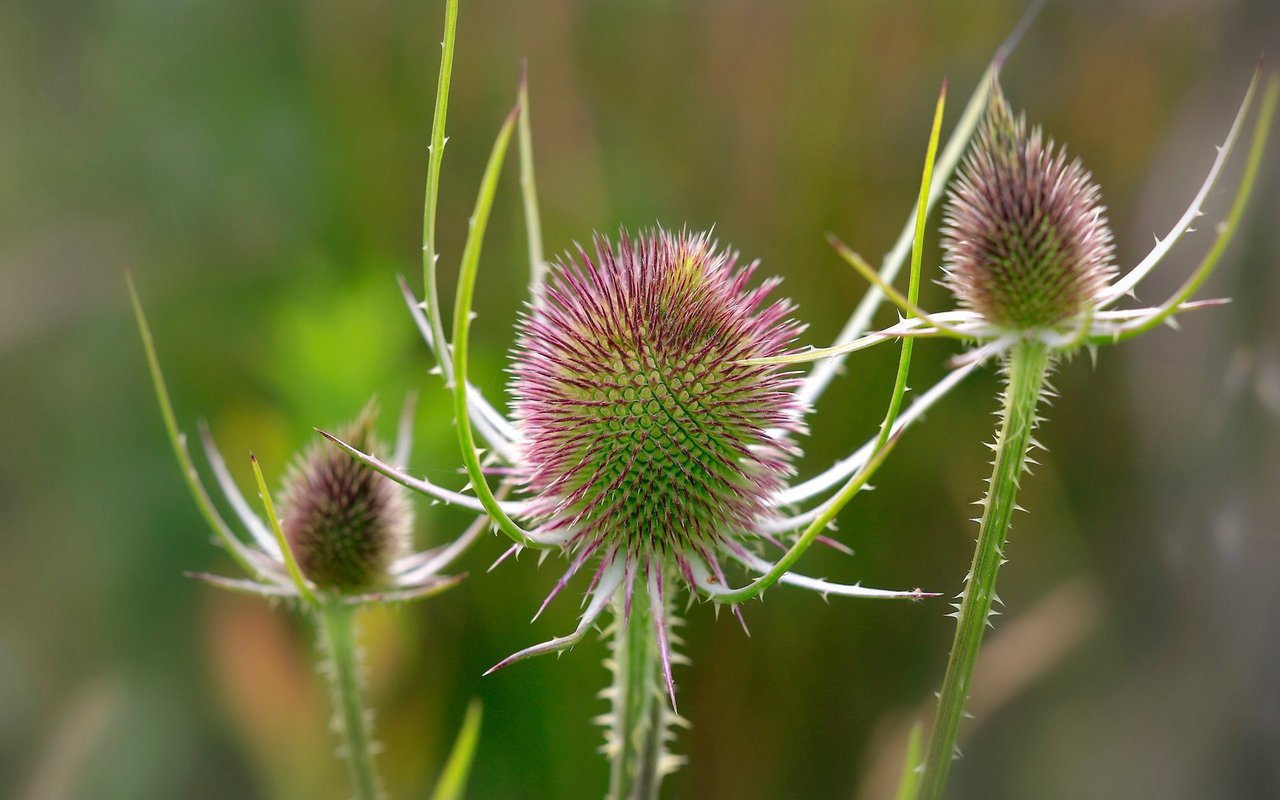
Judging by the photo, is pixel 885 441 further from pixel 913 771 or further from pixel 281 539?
pixel 281 539

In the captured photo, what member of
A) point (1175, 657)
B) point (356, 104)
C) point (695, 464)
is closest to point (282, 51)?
point (356, 104)

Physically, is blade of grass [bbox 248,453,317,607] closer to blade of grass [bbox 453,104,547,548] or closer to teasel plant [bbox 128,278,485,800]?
teasel plant [bbox 128,278,485,800]

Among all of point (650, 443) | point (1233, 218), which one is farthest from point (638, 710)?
point (1233, 218)

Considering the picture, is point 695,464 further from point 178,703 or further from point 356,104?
point 356,104

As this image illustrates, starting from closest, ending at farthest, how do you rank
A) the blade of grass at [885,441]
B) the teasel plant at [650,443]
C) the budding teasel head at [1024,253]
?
1. the blade of grass at [885,441]
2. the budding teasel head at [1024,253]
3. the teasel plant at [650,443]

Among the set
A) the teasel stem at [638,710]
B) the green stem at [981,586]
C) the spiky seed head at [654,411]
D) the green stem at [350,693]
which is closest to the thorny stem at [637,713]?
the teasel stem at [638,710]

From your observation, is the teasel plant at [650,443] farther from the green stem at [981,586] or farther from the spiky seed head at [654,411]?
the green stem at [981,586]
